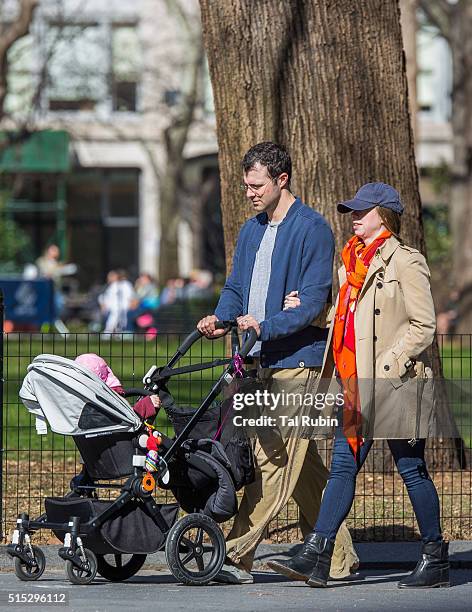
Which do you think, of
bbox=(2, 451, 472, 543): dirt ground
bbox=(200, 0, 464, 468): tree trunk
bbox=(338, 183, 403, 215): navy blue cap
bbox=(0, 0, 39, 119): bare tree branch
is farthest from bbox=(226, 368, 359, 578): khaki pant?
bbox=(0, 0, 39, 119): bare tree branch

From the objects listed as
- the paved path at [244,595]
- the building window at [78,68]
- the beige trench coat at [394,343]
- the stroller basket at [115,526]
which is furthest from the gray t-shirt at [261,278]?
the building window at [78,68]

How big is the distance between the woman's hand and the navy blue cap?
0.47 metres

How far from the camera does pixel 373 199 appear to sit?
25.2ft

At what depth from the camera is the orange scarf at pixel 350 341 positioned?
7559 mm

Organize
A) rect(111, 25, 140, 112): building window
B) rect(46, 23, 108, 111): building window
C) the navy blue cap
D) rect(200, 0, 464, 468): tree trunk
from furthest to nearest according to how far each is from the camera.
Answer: rect(111, 25, 140, 112): building window → rect(46, 23, 108, 111): building window → rect(200, 0, 464, 468): tree trunk → the navy blue cap

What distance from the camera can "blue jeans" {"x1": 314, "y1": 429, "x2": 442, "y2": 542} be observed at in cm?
761

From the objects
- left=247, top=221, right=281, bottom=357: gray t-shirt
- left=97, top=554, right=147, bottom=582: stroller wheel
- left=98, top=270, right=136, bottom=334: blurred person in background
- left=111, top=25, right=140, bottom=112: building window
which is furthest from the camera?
left=111, top=25, right=140, bottom=112: building window

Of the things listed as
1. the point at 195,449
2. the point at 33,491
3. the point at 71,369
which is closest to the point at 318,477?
the point at 195,449

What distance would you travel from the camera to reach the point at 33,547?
782 cm

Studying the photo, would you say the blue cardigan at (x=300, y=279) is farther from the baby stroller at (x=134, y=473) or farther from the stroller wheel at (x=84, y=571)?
the stroller wheel at (x=84, y=571)

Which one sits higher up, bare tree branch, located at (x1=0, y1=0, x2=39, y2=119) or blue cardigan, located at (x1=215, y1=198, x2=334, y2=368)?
bare tree branch, located at (x1=0, y1=0, x2=39, y2=119)

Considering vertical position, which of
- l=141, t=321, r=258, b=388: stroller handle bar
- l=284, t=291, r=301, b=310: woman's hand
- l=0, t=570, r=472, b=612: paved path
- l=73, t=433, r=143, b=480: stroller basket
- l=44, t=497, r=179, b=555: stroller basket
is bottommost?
l=0, t=570, r=472, b=612: paved path

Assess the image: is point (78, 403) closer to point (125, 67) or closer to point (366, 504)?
→ point (366, 504)

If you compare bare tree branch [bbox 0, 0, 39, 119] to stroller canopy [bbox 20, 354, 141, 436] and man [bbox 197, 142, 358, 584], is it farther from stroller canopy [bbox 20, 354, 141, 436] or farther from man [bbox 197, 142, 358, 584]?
stroller canopy [bbox 20, 354, 141, 436]
